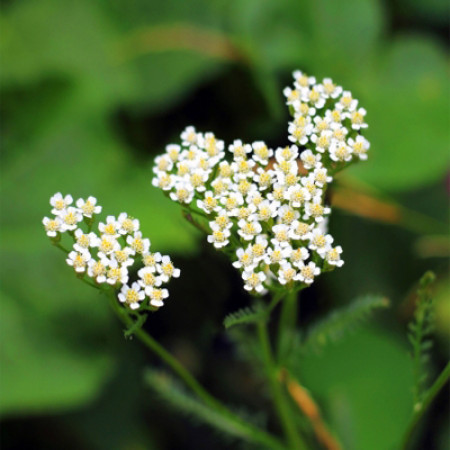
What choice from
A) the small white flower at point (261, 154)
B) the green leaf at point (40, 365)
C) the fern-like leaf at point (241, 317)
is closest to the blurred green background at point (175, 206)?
the green leaf at point (40, 365)

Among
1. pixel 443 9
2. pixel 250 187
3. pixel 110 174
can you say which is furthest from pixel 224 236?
pixel 443 9

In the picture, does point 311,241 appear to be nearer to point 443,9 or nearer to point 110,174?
point 110,174

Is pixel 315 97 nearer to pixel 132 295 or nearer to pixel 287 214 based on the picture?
pixel 287 214

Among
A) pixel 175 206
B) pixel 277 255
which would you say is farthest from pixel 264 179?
pixel 175 206

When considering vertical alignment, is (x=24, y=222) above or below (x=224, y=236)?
below

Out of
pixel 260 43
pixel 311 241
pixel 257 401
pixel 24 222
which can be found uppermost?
pixel 260 43

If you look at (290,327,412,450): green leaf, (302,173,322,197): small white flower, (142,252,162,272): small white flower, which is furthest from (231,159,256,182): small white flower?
(290,327,412,450): green leaf

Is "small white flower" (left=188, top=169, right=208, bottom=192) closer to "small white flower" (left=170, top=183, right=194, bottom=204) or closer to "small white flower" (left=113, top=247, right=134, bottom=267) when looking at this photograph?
"small white flower" (left=170, top=183, right=194, bottom=204)
